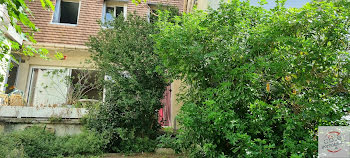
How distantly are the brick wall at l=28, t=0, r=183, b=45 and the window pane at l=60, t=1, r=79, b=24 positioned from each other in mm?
366

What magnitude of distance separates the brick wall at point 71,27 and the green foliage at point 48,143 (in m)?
5.34

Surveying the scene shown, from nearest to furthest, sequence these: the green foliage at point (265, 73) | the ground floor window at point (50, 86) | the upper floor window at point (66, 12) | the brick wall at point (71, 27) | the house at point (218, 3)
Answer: the green foliage at point (265, 73) → the house at point (218, 3) → the ground floor window at point (50, 86) → the brick wall at point (71, 27) → the upper floor window at point (66, 12)

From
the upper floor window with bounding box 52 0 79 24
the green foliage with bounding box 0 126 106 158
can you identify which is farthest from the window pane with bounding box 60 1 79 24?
the green foliage with bounding box 0 126 106 158

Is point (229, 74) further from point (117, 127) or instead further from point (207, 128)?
point (117, 127)

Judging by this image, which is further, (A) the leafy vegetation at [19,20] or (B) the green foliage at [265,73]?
(B) the green foliage at [265,73]

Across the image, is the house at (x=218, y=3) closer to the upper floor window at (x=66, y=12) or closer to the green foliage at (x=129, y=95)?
the green foliage at (x=129, y=95)

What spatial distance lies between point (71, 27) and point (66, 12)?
108 centimetres

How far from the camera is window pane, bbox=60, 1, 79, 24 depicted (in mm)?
12088

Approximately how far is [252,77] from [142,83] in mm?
4137

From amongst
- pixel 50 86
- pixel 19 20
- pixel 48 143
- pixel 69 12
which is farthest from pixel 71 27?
pixel 19 20

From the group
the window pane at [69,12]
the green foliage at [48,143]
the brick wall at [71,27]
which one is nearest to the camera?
the green foliage at [48,143]

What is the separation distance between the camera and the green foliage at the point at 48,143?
6.16 meters

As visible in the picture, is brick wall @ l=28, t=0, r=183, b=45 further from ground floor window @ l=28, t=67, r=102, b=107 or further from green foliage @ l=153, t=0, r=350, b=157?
green foliage @ l=153, t=0, r=350, b=157

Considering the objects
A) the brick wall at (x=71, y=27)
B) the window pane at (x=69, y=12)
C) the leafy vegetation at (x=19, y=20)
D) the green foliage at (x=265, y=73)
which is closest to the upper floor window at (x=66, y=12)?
the window pane at (x=69, y=12)
